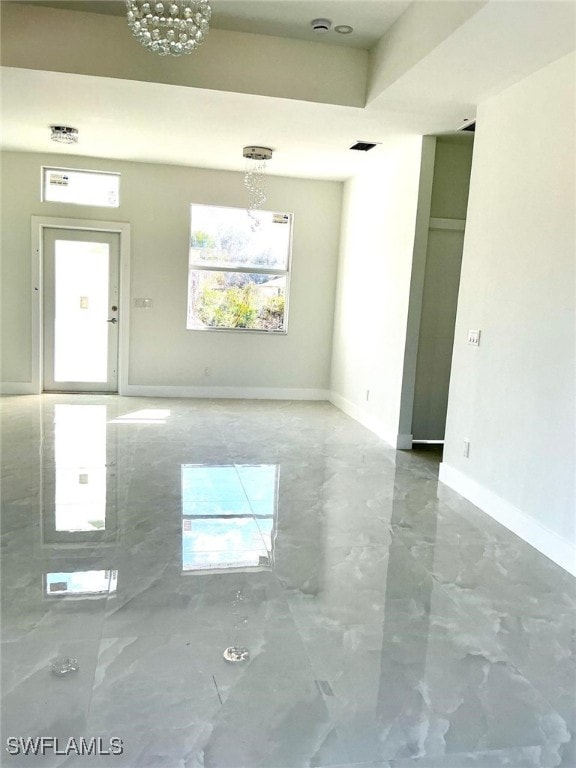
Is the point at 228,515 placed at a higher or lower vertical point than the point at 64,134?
lower

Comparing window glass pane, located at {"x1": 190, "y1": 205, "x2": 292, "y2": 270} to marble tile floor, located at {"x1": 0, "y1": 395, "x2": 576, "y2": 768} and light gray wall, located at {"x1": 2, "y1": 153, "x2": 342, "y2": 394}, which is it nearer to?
light gray wall, located at {"x1": 2, "y1": 153, "x2": 342, "y2": 394}

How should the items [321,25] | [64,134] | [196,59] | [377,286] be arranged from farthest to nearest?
[377,286] → [64,134] → [196,59] → [321,25]

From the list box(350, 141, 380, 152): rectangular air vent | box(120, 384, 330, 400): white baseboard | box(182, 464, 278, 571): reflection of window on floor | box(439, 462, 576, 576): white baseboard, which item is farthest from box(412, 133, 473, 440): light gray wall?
box(120, 384, 330, 400): white baseboard

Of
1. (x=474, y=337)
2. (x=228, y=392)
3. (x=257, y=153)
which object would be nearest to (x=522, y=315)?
(x=474, y=337)

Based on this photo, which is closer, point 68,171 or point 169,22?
point 169,22

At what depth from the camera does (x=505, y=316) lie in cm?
373

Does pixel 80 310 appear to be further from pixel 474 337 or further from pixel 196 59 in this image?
pixel 474 337

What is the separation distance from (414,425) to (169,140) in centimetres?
362

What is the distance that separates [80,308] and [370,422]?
12.2 feet

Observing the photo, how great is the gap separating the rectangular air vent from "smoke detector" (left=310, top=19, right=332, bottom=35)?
1395 millimetres

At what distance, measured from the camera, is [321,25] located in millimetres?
3887

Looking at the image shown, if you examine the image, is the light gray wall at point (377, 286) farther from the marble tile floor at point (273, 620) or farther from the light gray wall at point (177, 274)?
the marble tile floor at point (273, 620)

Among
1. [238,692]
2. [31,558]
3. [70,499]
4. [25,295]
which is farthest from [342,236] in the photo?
[238,692]
